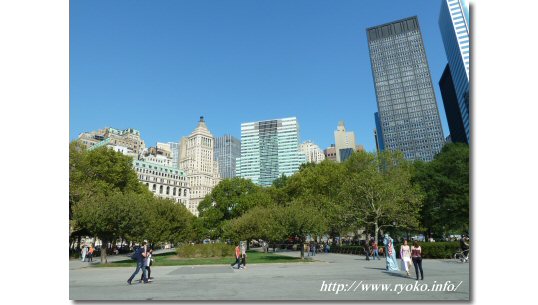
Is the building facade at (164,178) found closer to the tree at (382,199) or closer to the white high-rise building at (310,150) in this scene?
the white high-rise building at (310,150)

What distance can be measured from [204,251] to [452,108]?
278 ft

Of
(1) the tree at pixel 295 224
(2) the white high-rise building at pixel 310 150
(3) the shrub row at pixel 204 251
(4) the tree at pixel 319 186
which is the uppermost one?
(2) the white high-rise building at pixel 310 150

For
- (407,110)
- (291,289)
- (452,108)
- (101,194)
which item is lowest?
(291,289)

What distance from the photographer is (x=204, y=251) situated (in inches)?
1089

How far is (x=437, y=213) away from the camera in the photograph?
2669 cm

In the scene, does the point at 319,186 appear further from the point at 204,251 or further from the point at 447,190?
the point at 204,251

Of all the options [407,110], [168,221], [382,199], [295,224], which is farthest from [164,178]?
[295,224]

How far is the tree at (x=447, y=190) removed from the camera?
843 inches

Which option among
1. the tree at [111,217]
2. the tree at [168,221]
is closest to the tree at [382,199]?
the tree at [168,221]

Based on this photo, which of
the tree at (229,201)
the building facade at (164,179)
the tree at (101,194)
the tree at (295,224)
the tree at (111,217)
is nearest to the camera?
the tree at (111,217)

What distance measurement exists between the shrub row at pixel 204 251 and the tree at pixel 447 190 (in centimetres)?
1631
